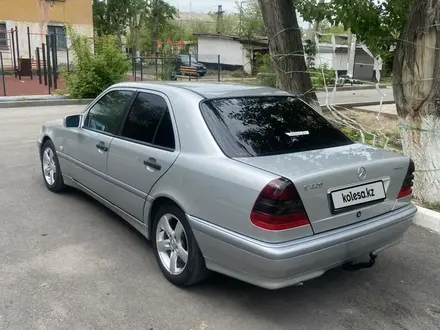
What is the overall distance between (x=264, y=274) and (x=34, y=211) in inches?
126

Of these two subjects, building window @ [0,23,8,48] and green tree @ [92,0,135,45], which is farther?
green tree @ [92,0,135,45]

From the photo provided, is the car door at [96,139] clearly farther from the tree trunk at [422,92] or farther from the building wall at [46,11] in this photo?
the building wall at [46,11]

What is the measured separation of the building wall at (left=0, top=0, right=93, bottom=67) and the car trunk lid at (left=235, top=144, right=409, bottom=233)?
26.8 meters

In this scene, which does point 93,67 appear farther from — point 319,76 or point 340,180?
point 340,180

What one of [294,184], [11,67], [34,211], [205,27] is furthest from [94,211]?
[205,27]

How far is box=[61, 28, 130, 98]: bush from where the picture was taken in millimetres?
15422

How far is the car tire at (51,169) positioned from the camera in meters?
5.40

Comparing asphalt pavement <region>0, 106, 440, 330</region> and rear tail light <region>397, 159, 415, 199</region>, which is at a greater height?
rear tail light <region>397, 159, 415, 199</region>

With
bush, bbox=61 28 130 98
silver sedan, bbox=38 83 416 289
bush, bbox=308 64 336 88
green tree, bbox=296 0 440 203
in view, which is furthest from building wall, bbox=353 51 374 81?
silver sedan, bbox=38 83 416 289

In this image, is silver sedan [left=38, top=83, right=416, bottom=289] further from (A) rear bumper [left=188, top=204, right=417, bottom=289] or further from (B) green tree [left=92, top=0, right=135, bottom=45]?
(B) green tree [left=92, top=0, right=135, bottom=45]

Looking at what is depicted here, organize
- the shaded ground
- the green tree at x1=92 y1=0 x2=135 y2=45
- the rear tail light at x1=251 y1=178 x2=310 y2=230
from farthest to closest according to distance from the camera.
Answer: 1. the green tree at x1=92 y1=0 x2=135 y2=45
2. the shaded ground
3. the rear tail light at x1=251 y1=178 x2=310 y2=230

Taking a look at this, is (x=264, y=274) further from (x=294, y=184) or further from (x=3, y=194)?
(x=3, y=194)

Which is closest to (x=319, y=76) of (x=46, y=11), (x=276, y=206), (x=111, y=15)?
(x=276, y=206)

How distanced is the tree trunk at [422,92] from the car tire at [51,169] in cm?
419
